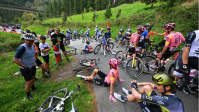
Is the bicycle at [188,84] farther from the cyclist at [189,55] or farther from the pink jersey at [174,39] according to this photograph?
the pink jersey at [174,39]

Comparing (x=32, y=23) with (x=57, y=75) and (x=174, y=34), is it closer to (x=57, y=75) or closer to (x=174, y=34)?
(x=57, y=75)

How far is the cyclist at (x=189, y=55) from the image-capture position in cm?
234

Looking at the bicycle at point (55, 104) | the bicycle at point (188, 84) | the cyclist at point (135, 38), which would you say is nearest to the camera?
the bicycle at point (55, 104)

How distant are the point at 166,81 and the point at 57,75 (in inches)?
197

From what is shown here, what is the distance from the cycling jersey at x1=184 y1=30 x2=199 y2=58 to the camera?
7.60 ft

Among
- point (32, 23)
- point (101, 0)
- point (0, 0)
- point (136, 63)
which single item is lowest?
point (136, 63)

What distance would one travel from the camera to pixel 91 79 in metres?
4.04

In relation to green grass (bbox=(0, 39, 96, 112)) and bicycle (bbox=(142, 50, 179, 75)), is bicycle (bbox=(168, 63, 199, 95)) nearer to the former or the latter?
bicycle (bbox=(142, 50, 179, 75))

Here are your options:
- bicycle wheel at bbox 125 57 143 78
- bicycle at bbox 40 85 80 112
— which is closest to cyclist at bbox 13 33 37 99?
bicycle at bbox 40 85 80 112

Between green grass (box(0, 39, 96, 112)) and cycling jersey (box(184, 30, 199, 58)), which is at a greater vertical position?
cycling jersey (box(184, 30, 199, 58))

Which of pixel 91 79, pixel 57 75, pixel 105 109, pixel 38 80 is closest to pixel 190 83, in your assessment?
pixel 105 109

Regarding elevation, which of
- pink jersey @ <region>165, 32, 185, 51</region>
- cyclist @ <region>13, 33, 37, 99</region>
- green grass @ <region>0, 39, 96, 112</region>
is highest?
pink jersey @ <region>165, 32, 185, 51</region>

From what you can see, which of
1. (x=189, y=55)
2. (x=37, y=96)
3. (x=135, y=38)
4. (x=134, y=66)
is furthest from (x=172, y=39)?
(x=37, y=96)

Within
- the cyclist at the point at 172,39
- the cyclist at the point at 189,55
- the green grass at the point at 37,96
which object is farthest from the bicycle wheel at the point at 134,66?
the green grass at the point at 37,96
